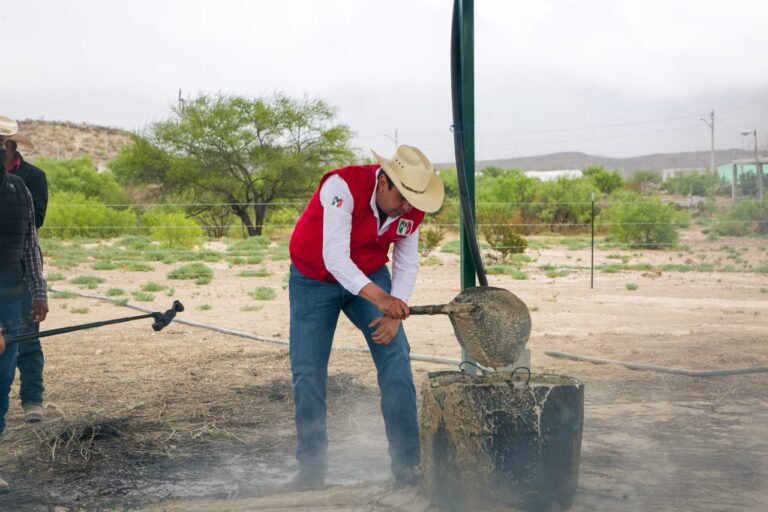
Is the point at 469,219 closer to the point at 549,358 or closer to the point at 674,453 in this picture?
the point at 674,453

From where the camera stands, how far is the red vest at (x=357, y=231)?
4.49 meters

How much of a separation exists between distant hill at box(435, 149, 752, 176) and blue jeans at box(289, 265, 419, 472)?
134 metres

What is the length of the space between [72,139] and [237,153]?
59074 millimetres

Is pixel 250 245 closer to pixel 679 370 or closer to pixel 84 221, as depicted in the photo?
pixel 84 221

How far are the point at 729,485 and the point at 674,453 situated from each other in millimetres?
616

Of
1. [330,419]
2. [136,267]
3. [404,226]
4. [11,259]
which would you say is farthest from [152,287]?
[404,226]

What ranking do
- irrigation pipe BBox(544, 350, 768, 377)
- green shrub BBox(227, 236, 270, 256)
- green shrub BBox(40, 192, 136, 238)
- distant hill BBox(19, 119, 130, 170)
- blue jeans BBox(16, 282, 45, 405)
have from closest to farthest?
blue jeans BBox(16, 282, 45, 405), irrigation pipe BBox(544, 350, 768, 377), green shrub BBox(227, 236, 270, 256), green shrub BBox(40, 192, 136, 238), distant hill BBox(19, 119, 130, 170)

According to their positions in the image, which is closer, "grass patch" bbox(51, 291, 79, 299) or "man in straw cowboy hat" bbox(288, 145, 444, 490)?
"man in straw cowboy hat" bbox(288, 145, 444, 490)

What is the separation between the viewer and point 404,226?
15.2 ft

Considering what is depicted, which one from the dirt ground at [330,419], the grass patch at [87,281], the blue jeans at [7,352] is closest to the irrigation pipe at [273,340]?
the dirt ground at [330,419]

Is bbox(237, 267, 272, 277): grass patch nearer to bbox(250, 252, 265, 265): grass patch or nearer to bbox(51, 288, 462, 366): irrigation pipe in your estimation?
bbox(250, 252, 265, 265): grass patch

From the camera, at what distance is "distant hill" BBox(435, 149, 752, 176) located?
5733 inches

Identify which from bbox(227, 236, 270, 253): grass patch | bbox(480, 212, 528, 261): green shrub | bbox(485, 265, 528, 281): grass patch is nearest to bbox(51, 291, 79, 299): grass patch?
bbox(485, 265, 528, 281): grass patch

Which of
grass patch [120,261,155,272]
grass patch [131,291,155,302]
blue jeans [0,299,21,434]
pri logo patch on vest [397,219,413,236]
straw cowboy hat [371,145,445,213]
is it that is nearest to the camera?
straw cowboy hat [371,145,445,213]
